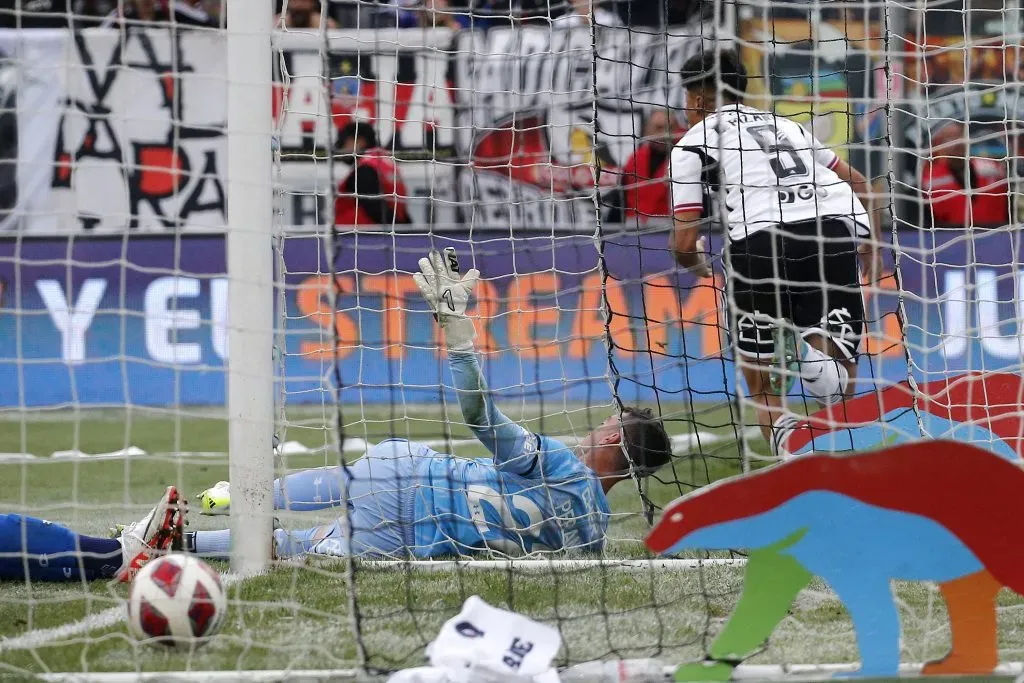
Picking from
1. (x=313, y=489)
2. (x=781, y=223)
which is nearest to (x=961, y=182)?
(x=781, y=223)

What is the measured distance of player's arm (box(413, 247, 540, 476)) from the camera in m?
3.85

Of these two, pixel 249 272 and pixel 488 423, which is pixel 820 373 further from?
pixel 249 272

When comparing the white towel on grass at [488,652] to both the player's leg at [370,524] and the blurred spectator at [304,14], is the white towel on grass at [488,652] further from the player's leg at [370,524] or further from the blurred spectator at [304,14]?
the blurred spectator at [304,14]

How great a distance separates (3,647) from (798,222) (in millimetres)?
3409

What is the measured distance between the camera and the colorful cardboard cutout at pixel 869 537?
8.45ft

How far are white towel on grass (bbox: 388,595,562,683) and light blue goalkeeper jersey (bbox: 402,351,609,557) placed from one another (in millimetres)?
1308

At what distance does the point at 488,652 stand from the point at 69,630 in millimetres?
1283

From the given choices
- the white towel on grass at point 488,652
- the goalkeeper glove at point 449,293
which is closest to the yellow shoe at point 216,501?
the goalkeeper glove at point 449,293

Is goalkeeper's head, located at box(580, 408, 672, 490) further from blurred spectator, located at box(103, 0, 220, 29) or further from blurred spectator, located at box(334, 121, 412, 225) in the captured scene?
blurred spectator, located at box(103, 0, 220, 29)

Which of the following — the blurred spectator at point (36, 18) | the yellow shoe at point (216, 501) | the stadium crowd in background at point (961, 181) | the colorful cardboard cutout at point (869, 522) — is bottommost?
the yellow shoe at point (216, 501)

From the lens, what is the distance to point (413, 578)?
12.3ft

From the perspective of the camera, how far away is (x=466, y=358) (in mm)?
3885

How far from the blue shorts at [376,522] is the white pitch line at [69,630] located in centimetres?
72

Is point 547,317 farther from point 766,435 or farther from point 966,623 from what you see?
point 966,623
